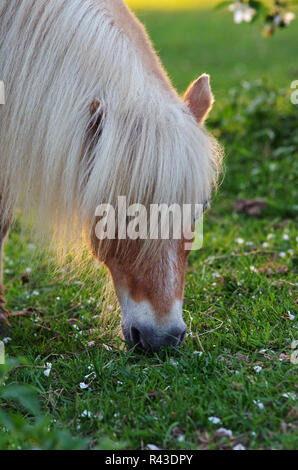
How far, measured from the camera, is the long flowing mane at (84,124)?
2594mm

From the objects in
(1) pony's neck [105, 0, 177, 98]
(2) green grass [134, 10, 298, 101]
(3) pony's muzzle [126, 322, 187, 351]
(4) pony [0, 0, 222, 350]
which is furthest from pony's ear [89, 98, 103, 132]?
(2) green grass [134, 10, 298, 101]

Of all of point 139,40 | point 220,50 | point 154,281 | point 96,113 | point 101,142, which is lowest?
point 154,281

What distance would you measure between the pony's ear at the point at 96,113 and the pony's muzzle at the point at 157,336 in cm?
86

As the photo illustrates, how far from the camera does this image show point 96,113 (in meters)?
2.63

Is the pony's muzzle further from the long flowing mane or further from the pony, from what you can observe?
the long flowing mane

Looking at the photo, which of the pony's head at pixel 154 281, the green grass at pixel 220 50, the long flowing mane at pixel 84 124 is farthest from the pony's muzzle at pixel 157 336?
the green grass at pixel 220 50

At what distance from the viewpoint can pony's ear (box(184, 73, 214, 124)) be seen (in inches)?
123

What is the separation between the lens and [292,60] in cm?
1207

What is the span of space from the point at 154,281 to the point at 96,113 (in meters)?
0.73

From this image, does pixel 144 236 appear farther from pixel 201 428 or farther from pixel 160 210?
pixel 201 428

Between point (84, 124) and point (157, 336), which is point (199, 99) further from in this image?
point (157, 336)

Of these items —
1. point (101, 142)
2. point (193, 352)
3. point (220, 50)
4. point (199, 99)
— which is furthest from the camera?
point (220, 50)

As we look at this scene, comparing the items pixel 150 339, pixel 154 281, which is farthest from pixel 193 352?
pixel 154 281

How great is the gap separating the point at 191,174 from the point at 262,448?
110 centimetres
